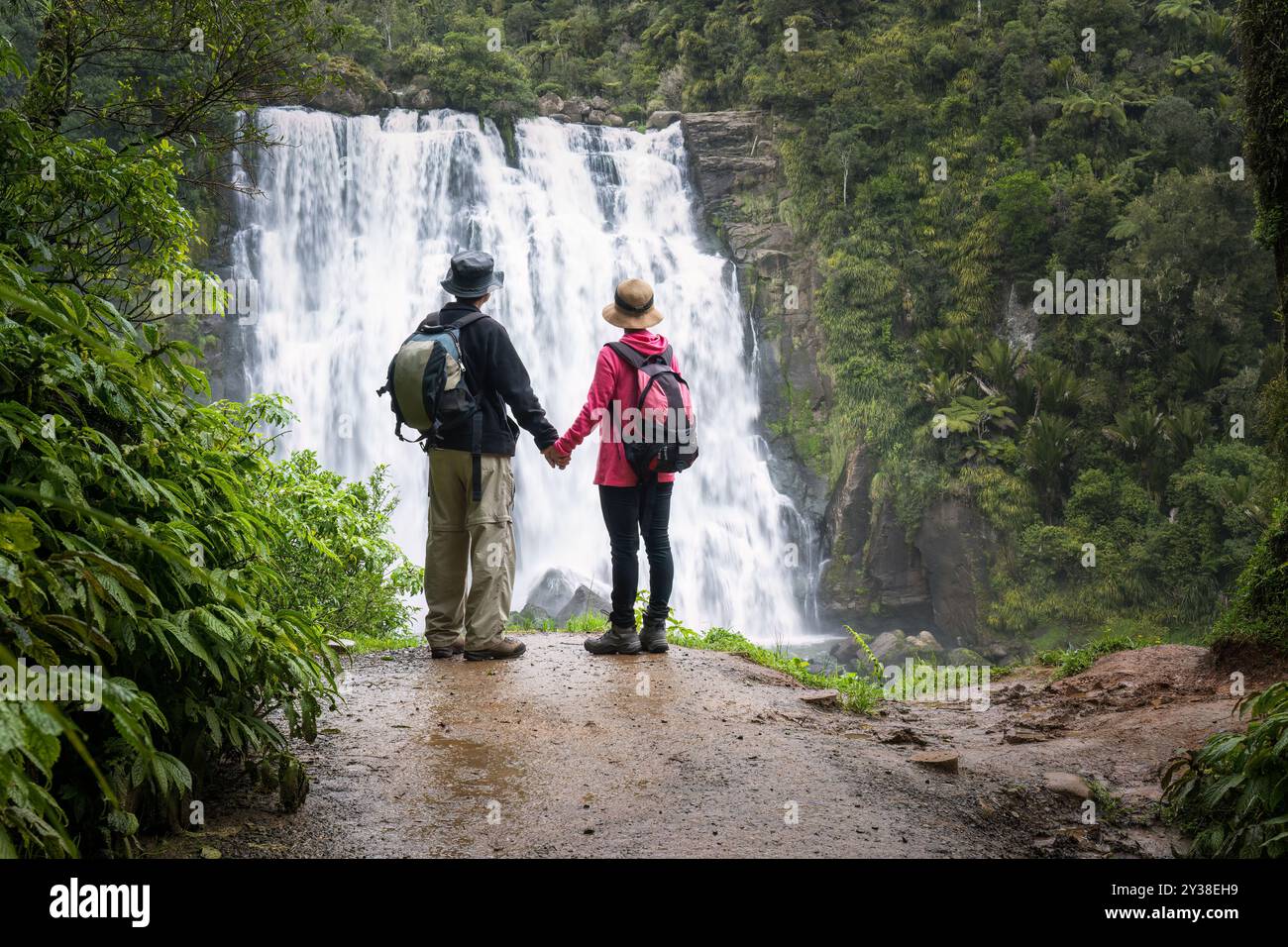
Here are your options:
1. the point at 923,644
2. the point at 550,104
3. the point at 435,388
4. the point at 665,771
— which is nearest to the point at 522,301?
the point at 550,104

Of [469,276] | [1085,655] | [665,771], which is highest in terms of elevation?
[469,276]

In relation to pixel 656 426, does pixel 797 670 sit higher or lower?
lower

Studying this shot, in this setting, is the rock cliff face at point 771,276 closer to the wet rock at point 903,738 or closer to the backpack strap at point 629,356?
the backpack strap at point 629,356

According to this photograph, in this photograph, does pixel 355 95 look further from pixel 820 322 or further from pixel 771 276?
pixel 820 322

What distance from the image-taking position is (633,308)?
600 centimetres

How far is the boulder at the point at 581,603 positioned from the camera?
52.3 feet

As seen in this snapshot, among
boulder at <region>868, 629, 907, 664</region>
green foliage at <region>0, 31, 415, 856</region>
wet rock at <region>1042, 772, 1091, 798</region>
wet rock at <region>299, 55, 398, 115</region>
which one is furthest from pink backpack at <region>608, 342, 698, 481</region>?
wet rock at <region>299, 55, 398, 115</region>

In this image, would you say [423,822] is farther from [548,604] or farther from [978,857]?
[548,604]

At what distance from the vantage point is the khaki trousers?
5668mm

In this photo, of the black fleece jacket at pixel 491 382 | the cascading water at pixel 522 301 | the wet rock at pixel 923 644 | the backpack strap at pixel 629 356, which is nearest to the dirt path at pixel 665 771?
the black fleece jacket at pixel 491 382

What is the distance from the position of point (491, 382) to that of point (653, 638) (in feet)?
6.40

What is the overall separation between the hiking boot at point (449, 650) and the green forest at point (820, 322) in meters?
0.75

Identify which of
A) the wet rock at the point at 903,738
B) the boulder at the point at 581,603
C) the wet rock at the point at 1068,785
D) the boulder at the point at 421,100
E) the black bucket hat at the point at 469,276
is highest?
the boulder at the point at 421,100

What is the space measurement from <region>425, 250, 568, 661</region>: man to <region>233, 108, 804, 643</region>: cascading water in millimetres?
13323
